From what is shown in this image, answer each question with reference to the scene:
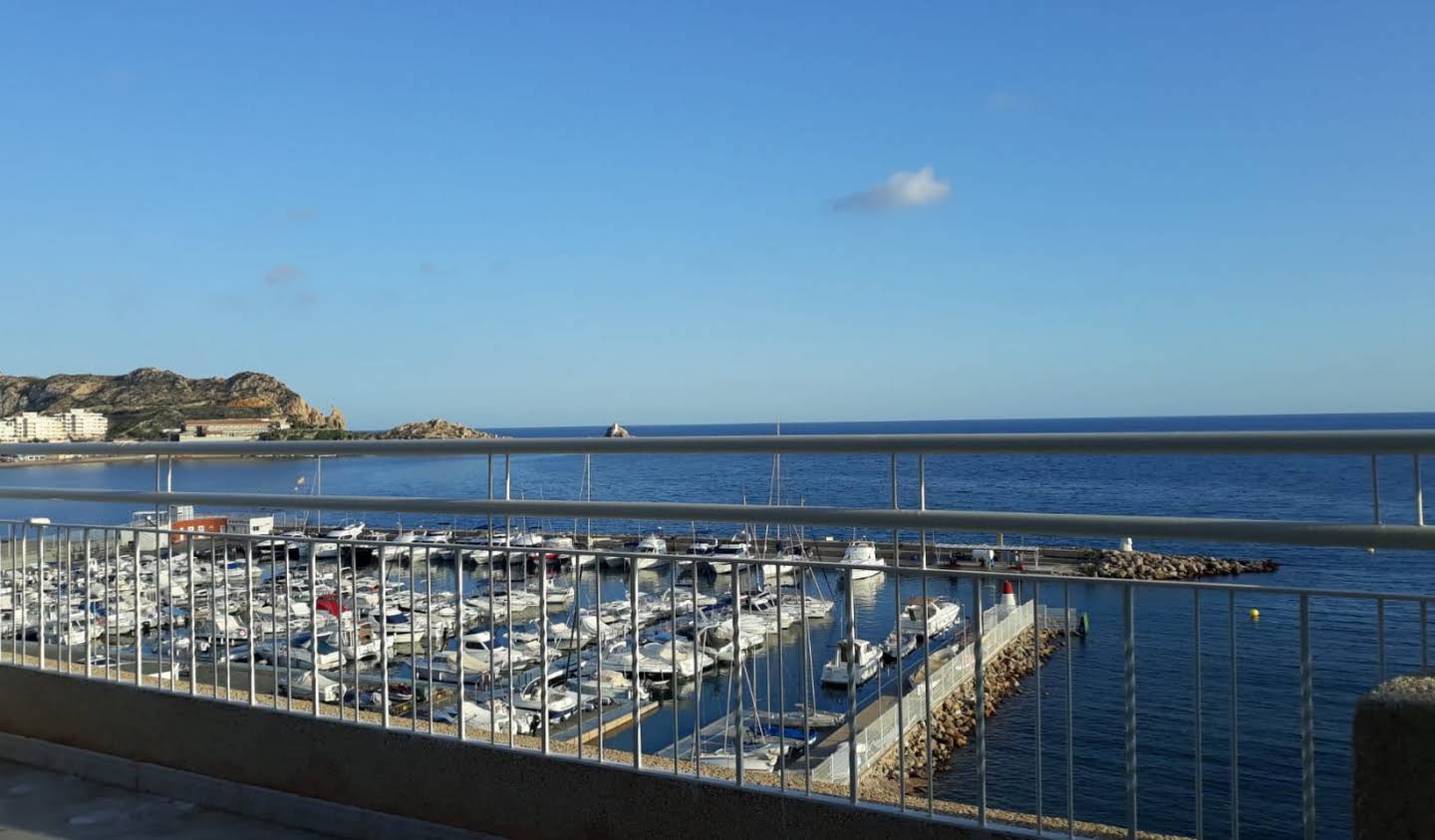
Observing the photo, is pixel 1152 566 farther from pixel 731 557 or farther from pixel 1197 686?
pixel 731 557

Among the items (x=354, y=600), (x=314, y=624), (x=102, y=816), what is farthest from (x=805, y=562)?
(x=102, y=816)

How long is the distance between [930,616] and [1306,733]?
102cm

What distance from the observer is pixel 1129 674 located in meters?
2.96

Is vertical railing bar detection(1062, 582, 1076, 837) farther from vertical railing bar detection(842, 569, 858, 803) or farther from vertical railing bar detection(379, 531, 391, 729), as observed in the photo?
→ vertical railing bar detection(379, 531, 391, 729)

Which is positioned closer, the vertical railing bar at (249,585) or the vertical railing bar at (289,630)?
the vertical railing bar at (289,630)

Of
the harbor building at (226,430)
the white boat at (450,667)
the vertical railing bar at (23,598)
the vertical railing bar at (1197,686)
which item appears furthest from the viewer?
the harbor building at (226,430)

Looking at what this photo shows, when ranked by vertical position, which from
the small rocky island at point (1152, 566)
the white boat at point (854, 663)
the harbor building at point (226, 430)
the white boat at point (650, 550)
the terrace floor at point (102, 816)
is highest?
the harbor building at point (226, 430)

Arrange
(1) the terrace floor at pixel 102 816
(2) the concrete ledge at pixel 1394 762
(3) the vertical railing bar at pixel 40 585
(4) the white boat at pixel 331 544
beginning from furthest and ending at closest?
1. (3) the vertical railing bar at pixel 40 585
2. (4) the white boat at pixel 331 544
3. (1) the terrace floor at pixel 102 816
4. (2) the concrete ledge at pixel 1394 762

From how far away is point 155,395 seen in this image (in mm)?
56438

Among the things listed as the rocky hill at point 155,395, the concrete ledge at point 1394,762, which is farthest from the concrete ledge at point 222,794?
the rocky hill at point 155,395

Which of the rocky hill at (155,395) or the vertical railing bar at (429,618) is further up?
the rocky hill at (155,395)

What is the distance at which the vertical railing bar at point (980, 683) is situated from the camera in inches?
119

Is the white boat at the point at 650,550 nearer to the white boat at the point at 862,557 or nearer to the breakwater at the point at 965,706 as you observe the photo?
the white boat at the point at 862,557

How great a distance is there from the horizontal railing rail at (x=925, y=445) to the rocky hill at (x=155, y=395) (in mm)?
46287
